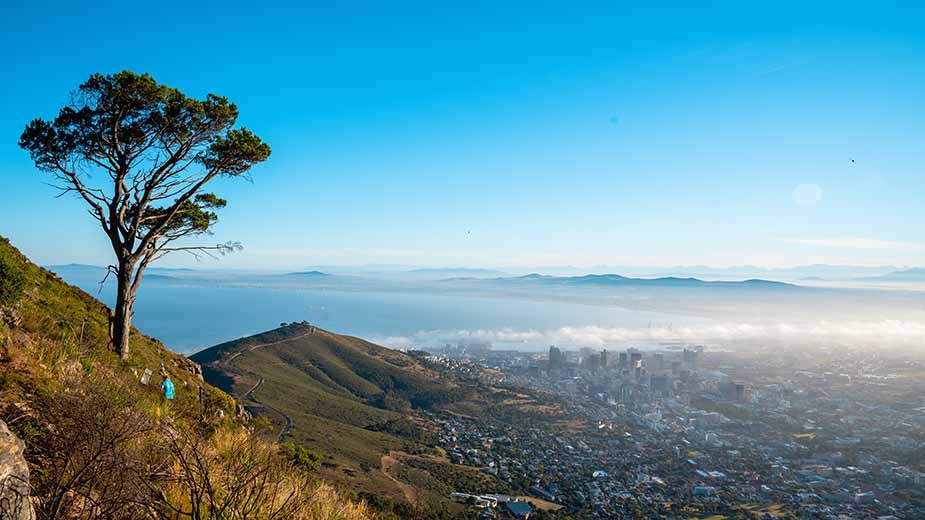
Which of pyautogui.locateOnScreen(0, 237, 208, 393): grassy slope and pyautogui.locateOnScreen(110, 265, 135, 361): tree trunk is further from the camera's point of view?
pyautogui.locateOnScreen(110, 265, 135, 361): tree trunk

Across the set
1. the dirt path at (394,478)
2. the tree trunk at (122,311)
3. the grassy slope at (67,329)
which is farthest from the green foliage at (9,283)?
the dirt path at (394,478)

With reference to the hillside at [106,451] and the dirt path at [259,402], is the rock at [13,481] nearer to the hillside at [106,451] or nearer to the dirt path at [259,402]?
the hillside at [106,451]

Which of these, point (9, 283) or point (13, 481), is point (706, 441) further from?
point (13, 481)

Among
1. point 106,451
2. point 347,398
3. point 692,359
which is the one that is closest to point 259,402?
point 347,398

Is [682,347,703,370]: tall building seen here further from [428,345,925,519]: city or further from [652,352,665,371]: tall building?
[428,345,925,519]: city

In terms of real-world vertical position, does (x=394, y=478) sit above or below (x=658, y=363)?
above

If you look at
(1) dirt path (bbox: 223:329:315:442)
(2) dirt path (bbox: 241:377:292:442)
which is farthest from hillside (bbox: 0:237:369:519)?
(2) dirt path (bbox: 241:377:292:442)
